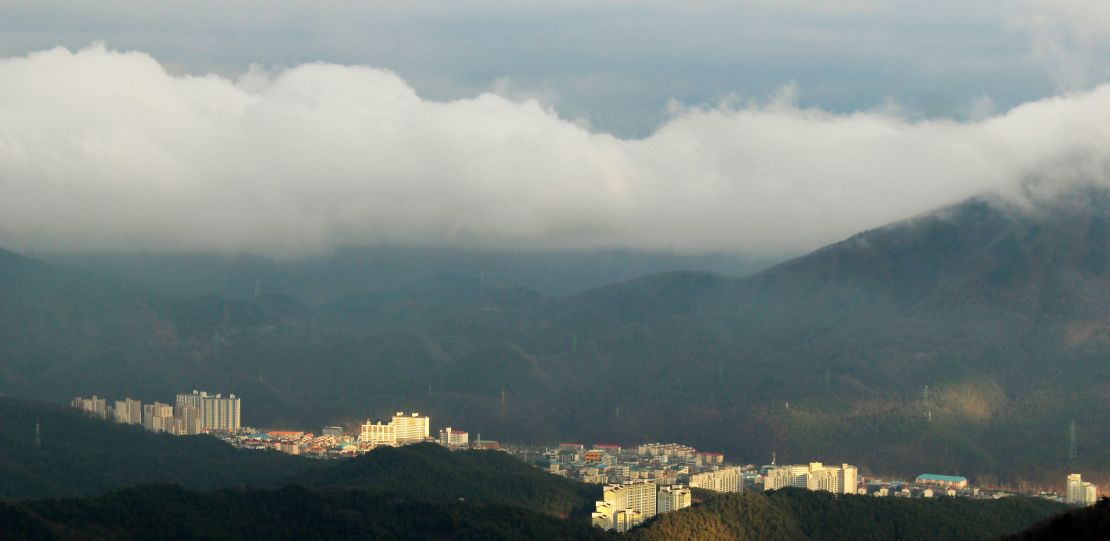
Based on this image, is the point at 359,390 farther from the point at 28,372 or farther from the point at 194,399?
the point at 28,372

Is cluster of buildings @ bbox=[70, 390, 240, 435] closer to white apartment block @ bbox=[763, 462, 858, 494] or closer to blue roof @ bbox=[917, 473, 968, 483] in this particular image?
white apartment block @ bbox=[763, 462, 858, 494]

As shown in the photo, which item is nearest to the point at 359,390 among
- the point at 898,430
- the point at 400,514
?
the point at 898,430

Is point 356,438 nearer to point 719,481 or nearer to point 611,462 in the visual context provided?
point 611,462

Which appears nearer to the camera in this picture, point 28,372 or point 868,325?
point 868,325

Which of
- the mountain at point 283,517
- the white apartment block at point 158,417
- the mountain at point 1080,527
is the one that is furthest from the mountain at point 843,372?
the mountain at point 1080,527

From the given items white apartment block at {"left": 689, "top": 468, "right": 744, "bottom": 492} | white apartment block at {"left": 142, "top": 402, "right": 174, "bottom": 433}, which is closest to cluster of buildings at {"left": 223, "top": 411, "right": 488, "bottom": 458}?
white apartment block at {"left": 142, "top": 402, "right": 174, "bottom": 433}

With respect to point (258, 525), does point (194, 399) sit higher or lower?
higher

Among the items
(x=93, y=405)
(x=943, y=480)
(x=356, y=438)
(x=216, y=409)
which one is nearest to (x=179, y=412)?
(x=216, y=409)
